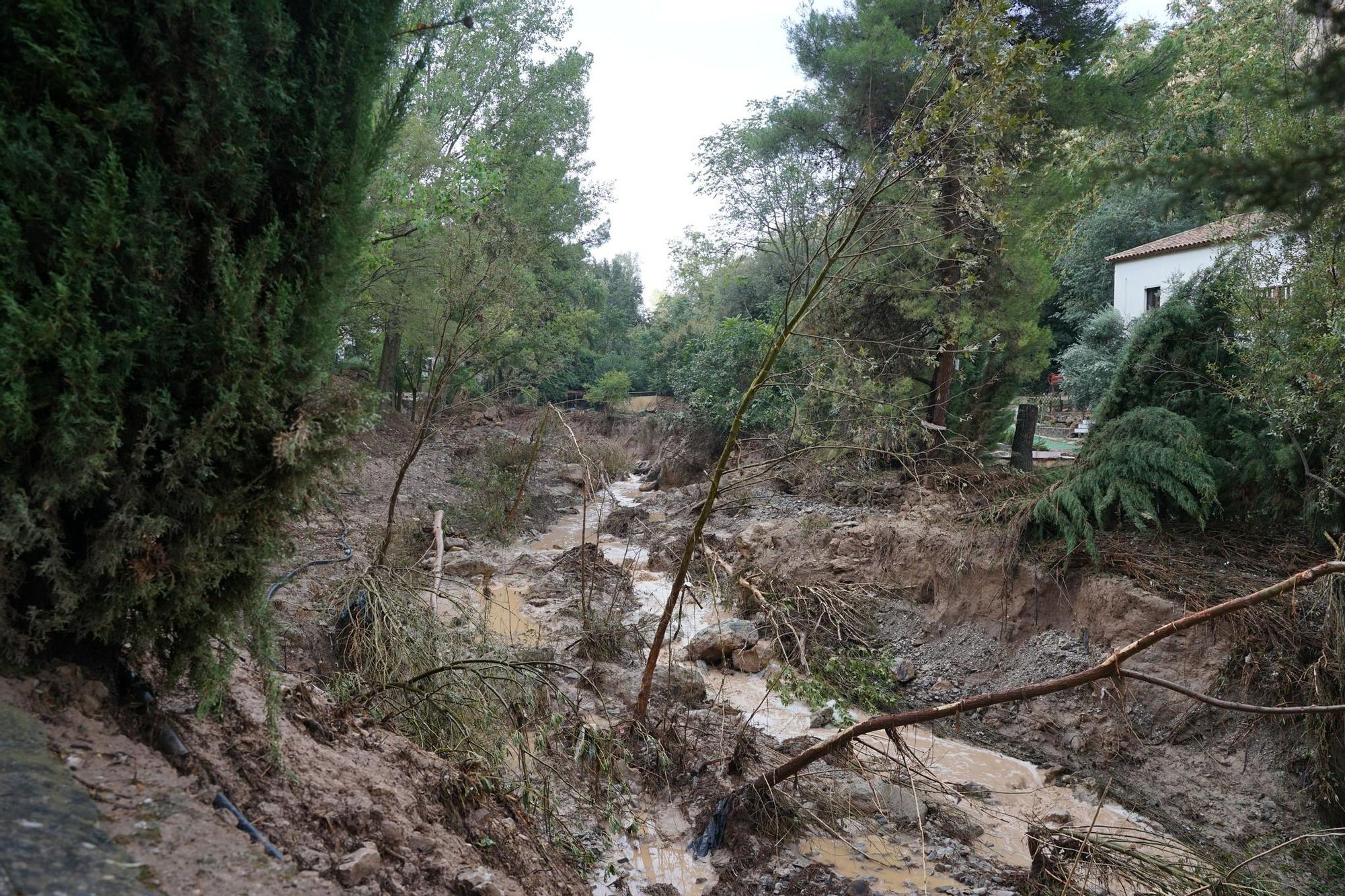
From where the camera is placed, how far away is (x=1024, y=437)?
38.7ft

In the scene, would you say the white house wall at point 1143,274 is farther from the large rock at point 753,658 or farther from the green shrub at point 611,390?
the large rock at point 753,658

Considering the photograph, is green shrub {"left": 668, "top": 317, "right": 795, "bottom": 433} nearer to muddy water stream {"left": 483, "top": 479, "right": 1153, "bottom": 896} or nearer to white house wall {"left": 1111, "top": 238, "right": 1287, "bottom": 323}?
muddy water stream {"left": 483, "top": 479, "right": 1153, "bottom": 896}

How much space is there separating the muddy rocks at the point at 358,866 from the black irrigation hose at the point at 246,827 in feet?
0.67

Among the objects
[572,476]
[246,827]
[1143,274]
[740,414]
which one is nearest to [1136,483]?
[740,414]

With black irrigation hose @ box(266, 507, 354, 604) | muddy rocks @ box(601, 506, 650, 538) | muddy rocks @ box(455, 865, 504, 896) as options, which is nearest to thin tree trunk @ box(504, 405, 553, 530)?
muddy rocks @ box(601, 506, 650, 538)

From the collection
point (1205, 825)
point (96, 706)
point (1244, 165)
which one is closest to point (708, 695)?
point (1205, 825)

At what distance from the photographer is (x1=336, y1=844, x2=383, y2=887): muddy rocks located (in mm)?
2391

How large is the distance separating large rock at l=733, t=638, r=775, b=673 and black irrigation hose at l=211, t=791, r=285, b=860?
696 cm

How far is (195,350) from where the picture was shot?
7.98ft

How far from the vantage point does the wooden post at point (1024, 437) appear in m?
11.7

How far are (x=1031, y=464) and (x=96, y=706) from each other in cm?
1182

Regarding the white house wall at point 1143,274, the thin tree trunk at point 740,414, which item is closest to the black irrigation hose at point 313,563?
the thin tree trunk at point 740,414

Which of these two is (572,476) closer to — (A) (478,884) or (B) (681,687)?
Result: (B) (681,687)

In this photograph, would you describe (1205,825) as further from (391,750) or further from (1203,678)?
(391,750)
